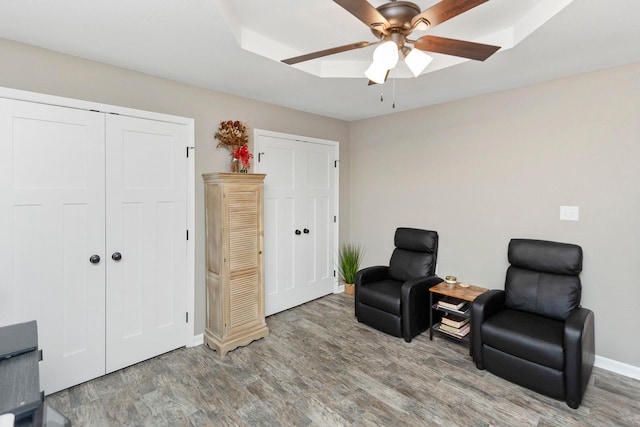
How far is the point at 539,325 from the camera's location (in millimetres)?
2449

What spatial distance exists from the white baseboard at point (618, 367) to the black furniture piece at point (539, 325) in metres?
0.30

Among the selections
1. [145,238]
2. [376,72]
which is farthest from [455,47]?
[145,238]

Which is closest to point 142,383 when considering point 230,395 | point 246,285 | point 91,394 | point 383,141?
point 91,394

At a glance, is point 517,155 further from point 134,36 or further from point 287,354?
point 134,36

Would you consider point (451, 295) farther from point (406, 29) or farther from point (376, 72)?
point (406, 29)

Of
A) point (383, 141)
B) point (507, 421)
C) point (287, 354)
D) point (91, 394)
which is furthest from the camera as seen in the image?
point (383, 141)

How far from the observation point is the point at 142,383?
97.1 inches

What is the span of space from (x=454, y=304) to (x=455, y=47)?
2.36 m

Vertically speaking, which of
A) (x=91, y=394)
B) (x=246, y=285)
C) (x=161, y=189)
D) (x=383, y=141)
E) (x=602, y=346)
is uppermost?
(x=383, y=141)

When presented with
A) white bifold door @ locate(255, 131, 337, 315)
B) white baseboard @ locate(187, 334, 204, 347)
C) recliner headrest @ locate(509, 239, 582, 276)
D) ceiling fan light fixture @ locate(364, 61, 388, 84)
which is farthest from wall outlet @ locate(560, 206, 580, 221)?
white baseboard @ locate(187, 334, 204, 347)

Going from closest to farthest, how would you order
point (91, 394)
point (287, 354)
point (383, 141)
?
point (91, 394), point (287, 354), point (383, 141)

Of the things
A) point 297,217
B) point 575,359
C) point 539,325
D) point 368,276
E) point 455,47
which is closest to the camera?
point 455,47

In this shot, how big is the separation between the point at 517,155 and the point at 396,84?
133cm

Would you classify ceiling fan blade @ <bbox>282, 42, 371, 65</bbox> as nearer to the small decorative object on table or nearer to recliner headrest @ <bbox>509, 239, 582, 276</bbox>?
the small decorative object on table
